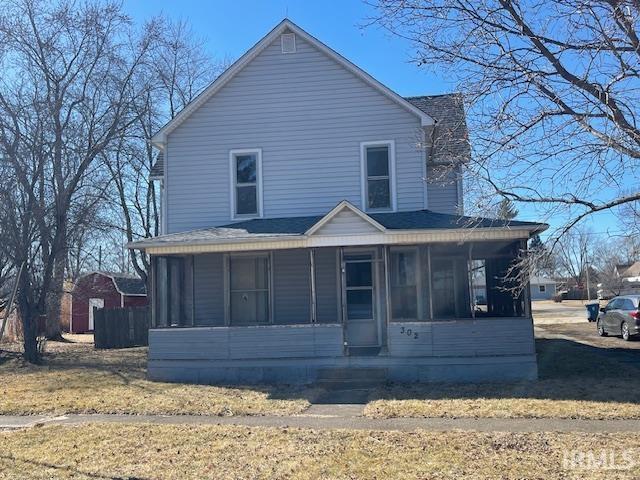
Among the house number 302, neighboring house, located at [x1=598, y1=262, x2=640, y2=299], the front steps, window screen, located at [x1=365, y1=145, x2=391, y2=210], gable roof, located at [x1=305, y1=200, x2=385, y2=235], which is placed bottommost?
the front steps

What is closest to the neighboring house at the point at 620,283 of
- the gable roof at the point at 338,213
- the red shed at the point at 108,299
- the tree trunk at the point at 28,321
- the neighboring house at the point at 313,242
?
the red shed at the point at 108,299

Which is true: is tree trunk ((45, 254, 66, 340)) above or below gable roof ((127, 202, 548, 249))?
below

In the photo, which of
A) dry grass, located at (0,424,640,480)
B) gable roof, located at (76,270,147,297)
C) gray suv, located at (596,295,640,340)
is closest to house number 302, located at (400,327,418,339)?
dry grass, located at (0,424,640,480)

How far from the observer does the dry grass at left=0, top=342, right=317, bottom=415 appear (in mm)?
10562

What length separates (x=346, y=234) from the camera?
13141 millimetres

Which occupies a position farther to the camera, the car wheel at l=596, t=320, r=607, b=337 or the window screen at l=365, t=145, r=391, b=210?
the car wheel at l=596, t=320, r=607, b=337

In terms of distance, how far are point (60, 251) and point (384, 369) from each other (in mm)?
12745

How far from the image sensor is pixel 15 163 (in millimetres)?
18203

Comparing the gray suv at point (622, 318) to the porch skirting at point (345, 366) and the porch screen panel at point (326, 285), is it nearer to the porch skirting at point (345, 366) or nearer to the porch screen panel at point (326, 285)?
the porch skirting at point (345, 366)

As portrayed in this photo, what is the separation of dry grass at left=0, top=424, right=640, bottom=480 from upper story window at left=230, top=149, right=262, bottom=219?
8.00 metres

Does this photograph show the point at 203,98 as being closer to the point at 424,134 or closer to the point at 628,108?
the point at 424,134

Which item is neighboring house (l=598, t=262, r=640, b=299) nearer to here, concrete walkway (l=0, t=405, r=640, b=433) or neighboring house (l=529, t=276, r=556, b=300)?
neighboring house (l=529, t=276, r=556, b=300)

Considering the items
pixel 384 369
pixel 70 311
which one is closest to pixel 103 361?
pixel 384 369

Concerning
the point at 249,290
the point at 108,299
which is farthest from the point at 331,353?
the point at 108,299
